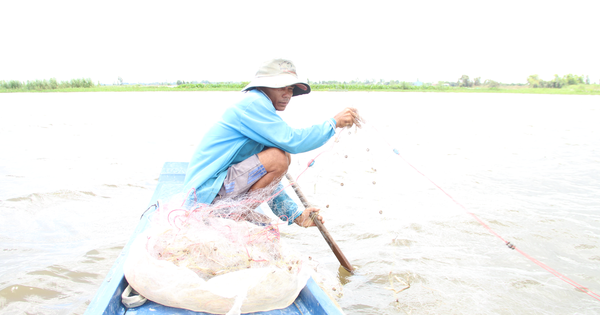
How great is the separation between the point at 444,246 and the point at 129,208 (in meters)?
3.64

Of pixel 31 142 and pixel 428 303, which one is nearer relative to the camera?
pixel 428 303

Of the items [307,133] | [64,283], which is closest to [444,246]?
[307,133]

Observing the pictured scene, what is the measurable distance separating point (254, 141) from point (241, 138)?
4.1 inches

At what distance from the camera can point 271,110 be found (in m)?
2.26

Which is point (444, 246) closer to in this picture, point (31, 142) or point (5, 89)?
point (31, 142)

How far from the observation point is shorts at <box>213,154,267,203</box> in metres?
2.25

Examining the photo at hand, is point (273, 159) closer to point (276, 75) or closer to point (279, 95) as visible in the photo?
point (279, 95)

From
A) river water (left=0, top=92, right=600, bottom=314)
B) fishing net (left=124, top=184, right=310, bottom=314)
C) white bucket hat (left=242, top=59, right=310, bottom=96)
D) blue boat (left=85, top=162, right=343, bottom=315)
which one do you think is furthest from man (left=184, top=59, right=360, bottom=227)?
→ blue boat (left=85, top=162, right=343, bottom=315)

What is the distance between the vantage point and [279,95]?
2.41 meters

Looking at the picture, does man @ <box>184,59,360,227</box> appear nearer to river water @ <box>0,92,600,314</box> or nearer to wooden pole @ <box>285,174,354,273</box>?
wooden pole @ <box>285,174,354,273</box>

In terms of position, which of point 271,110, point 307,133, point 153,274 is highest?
point 271,110

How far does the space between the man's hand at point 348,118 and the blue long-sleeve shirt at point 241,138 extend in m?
0.05

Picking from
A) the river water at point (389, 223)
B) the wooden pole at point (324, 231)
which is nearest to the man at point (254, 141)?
the wooden pole at point (324, 231)

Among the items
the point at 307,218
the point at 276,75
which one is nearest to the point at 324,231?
the point at 307,218
